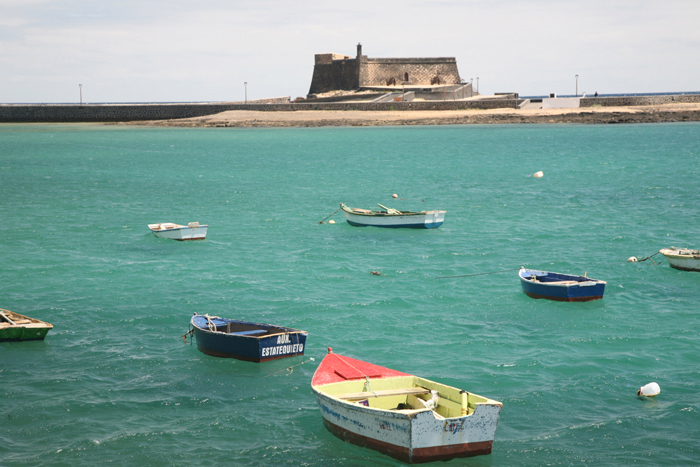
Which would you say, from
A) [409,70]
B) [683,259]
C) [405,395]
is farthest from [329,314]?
[409,70]

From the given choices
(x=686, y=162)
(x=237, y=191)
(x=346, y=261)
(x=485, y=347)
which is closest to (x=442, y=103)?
(x=686, y=162)

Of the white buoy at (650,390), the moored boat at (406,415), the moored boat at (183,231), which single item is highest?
the moored boat at (183,231)

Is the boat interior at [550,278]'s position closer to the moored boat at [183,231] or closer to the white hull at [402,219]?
the white hull at [402,219]

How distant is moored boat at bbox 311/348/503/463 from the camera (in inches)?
400

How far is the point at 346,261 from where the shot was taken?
2372cm

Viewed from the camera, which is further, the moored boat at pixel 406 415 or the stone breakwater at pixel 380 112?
the stone breakwater at pixel 380 112

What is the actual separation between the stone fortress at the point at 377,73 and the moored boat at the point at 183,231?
85175 millimetres

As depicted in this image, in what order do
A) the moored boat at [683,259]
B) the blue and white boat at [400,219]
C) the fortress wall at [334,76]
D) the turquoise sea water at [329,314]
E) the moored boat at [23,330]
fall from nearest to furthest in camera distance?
the turquoise sea water at [329,314] → the moored boat at [23,330] → the moored boat at [683,259] → the blue and white boat at [400,219] → the fortress wall at [334,76]

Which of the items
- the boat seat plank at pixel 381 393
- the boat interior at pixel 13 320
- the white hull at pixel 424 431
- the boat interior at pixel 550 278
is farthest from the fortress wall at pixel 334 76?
the white hull at pixel 424 431

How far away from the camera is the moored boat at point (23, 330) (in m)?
15.2

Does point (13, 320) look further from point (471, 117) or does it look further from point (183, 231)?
point (471, 117)

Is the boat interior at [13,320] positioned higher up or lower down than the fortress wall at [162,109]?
lower down

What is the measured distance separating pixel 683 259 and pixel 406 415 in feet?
48.4

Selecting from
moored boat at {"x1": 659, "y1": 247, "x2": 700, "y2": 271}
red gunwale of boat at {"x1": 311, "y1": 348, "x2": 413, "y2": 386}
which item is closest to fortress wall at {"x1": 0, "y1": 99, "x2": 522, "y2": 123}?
moored boat at {"x1": 659, "y1": 247, "x2": 700, "y2": 271}
